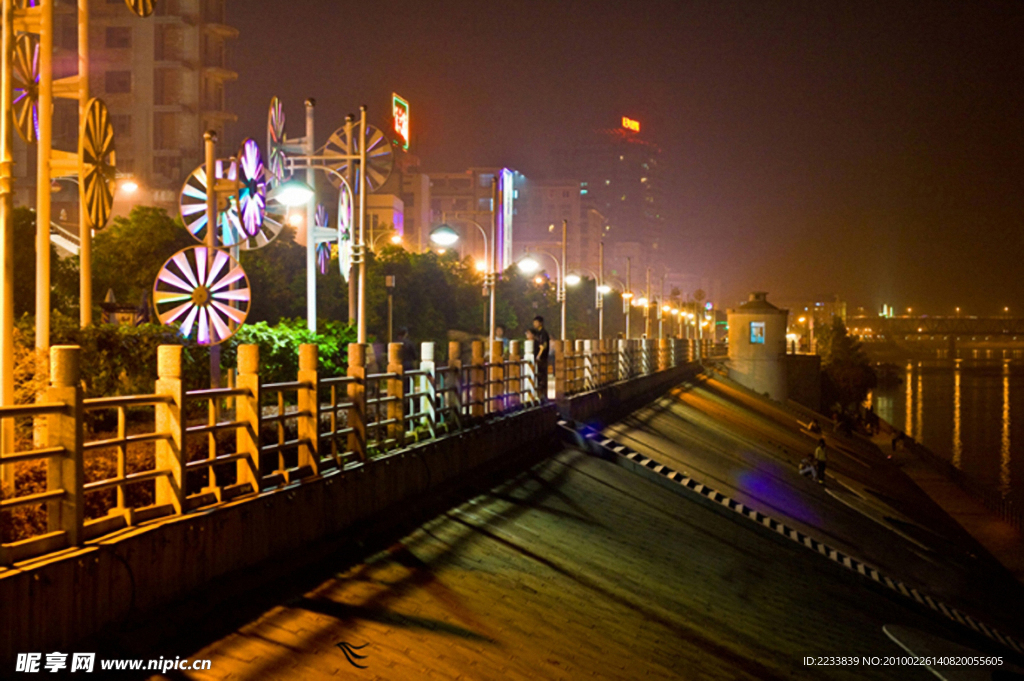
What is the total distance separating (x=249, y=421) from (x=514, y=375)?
11.8 meters

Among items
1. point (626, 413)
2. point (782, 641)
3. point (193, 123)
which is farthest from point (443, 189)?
point (782, 641)

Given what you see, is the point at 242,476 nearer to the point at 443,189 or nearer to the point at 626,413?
the point at 626,413

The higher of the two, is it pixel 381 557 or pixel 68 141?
pixel 68 141

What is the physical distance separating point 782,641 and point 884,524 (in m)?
17.5

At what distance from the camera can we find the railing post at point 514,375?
19952 millimetres

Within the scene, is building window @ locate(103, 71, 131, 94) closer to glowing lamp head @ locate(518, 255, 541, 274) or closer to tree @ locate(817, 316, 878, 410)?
glowing lamp head @ locate(518, 255, 541, 274)

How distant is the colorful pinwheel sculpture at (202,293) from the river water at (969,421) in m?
54.6

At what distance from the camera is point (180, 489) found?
7.81 meters

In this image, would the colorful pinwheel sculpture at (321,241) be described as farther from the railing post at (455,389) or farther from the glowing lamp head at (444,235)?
the railing post at (455,389)

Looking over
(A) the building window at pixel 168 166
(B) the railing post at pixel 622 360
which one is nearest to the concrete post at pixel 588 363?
(B) the railing post at pixel 622 360

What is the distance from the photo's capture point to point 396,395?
13.0 m

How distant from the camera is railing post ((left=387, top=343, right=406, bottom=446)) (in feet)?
42.7

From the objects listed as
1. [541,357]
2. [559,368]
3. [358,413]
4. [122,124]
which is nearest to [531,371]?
[541,357]

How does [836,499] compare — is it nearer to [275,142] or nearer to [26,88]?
[275,142]
